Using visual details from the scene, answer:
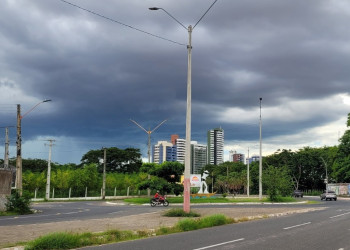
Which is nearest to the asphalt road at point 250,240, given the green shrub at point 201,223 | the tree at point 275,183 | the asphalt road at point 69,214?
the green shrub at point 201,223

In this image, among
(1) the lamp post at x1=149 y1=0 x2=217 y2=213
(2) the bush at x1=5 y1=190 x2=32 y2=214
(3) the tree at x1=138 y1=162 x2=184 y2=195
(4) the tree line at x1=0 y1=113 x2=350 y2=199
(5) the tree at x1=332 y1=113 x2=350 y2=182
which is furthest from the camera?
(5) the tree at x1=332 y1=113 x2=350 y2=182

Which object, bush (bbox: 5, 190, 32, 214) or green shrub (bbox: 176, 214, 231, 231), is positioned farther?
bush (bbox: 5, 190, 32, 214)

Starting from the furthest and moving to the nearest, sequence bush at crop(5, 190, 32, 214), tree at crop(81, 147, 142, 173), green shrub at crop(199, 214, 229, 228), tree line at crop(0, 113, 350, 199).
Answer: tree at crop(81, 147, 142, 173), tree line at crop(0, 113, 350, 199), bush at crop(5, 190, 32, 214), green shrub at crop(199, 214, 229, 228)

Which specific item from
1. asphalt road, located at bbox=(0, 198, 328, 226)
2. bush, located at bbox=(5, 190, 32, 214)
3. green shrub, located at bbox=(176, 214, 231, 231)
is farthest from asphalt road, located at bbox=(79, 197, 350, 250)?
bush, located at bbox=(5, 190, 32, 214)

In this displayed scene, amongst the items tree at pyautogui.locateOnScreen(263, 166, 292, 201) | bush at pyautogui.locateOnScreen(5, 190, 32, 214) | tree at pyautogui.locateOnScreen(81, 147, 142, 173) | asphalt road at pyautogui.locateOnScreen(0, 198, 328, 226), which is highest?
tree at pyautogui.locateOnScreen(81, 147, 142, 173)

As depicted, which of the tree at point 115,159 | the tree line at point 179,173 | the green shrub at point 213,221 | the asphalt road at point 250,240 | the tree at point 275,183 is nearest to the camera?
the asphalt road at point 250,240

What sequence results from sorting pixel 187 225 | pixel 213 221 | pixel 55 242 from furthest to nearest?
pixel 213 221, pixel 187 225, pixel 55 242

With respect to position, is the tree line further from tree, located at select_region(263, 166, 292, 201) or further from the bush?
the bush

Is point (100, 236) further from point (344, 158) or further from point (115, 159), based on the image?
point (115, 159)

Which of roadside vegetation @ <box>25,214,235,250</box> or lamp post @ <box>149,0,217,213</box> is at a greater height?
lamp post @ <box>149,0,217,213</box>

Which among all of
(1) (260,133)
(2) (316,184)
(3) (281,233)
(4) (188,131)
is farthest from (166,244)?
(2) (316,184)

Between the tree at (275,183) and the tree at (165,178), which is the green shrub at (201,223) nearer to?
the tree at (165,178)

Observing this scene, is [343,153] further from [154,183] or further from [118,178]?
[154,183]

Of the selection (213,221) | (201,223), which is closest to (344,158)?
(213,221)
